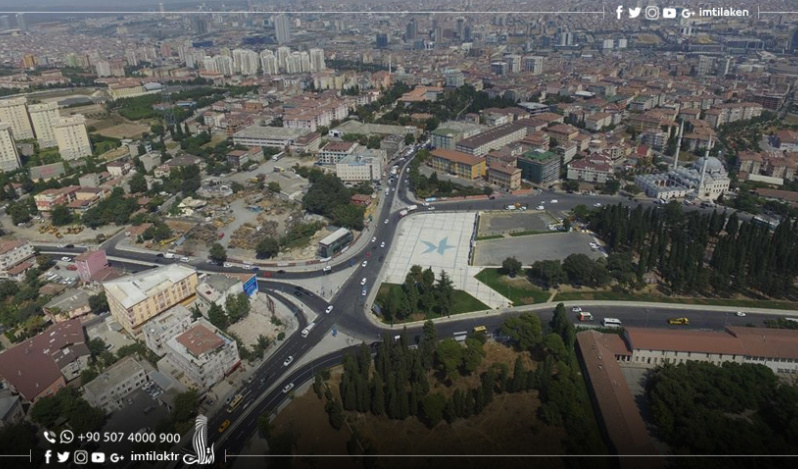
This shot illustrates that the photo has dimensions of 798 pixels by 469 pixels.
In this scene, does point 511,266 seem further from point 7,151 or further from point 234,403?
point 7,151

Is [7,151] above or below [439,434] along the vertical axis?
above

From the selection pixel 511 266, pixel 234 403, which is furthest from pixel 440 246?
pixel 234 403

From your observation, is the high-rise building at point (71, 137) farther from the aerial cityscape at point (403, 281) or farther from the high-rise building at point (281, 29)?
the high-rise building at point (281, 29)

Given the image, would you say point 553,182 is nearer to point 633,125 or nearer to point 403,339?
point 633,125

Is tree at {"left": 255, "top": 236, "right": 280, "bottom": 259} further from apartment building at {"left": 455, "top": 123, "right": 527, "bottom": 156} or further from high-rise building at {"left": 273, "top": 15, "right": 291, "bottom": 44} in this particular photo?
high-rise building at {"left": 273, "top": 15, "right": 291, "bottom": 44}

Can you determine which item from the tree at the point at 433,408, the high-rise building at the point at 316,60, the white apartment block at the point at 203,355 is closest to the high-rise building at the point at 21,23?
the high-rise building at the point at 316,60

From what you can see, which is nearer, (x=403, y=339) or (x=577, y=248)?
(x=403, y=339)

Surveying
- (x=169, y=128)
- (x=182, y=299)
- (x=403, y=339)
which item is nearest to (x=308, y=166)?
(x=169, y=128)

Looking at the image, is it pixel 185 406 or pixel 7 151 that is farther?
pixel 7 151
